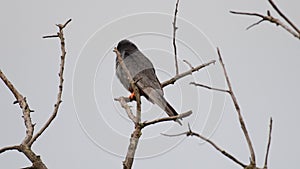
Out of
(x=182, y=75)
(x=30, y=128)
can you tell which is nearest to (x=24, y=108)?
(x=30, y=128)

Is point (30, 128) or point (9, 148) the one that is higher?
point (30, 128)

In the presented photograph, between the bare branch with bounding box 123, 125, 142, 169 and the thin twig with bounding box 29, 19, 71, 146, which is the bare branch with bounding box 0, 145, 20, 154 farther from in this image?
the bare branch with bounding box 123, 125, 142, 169

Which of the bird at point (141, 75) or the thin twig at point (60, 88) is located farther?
the bird at point (141, 75)

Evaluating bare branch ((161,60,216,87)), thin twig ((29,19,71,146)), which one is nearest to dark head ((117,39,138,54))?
bare branch ((161,60,216,87))

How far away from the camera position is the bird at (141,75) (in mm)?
5980

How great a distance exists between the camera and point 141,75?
6.87 metres

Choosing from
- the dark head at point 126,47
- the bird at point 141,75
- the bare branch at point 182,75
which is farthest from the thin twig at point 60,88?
the dark head at point 126,47

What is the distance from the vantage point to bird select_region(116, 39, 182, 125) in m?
5.98

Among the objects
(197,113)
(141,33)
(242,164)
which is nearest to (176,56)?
(141,33)

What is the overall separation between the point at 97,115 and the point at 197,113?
866 millimetres

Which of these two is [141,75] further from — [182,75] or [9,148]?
[9,148]

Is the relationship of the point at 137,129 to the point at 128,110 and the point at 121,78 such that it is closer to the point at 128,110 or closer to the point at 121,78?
the point at 128,110

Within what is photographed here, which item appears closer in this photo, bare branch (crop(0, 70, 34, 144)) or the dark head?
bare branch (crop(0, 70, 34, 144))

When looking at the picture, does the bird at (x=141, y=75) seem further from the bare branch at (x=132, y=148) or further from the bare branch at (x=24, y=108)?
the bare branch at (x=24, y=108)
